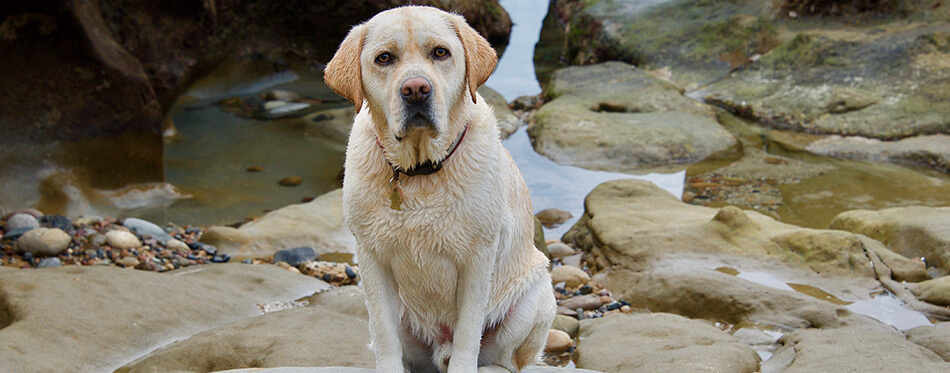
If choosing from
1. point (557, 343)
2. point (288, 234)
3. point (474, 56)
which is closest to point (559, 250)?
point (557, 343)

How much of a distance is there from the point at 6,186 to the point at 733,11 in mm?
14958

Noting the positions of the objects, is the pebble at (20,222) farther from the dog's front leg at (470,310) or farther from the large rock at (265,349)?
the dog's front leg at (470,310)

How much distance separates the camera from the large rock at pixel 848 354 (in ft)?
16.4

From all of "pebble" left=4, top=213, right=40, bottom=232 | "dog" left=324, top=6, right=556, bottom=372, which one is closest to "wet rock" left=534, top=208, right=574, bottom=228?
"pebble" left=4, top=213, right=40, bottom=232

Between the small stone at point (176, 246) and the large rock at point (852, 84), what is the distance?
33.2 feet

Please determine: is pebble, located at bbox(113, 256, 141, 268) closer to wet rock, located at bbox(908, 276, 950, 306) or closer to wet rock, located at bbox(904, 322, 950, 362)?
wet rock, located at bbox(904, 322, 950, 362)

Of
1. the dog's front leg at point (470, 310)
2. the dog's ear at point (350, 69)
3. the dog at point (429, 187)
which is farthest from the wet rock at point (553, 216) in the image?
the dog's ear at point (350, 69)

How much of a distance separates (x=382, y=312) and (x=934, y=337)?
4395mm

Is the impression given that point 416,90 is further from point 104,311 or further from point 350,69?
point 104,311

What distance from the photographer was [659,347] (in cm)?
559

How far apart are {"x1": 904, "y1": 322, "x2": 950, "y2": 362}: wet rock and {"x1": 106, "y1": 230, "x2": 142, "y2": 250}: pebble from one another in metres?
7.38

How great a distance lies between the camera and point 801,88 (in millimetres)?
14281

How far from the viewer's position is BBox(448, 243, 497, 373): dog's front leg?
146 inches

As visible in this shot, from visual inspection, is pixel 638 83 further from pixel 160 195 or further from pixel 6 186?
pixel 6 186
